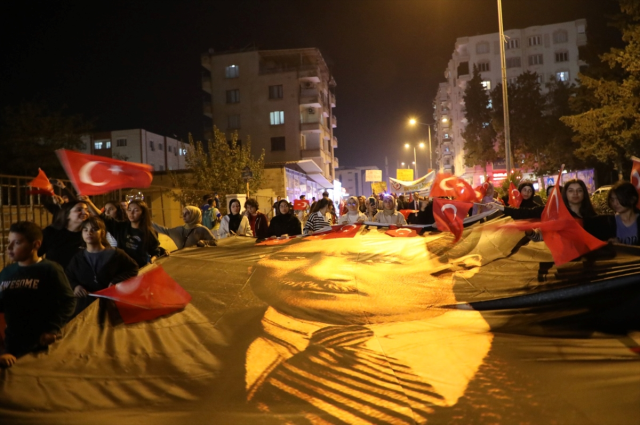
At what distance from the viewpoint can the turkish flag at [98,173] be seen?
16.9 feet

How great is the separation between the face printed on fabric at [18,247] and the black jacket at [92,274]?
891 millimetres

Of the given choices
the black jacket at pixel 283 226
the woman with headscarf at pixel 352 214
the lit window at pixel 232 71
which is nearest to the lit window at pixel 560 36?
the lit window at pixel 232 71

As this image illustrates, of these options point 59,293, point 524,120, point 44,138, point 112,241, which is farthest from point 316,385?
point 524,120

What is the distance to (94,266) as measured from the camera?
4.57m

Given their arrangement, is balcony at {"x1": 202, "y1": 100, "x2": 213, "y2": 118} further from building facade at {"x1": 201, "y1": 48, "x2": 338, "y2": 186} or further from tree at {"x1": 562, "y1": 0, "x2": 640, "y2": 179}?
tree at {"x1": 562, "y1": 0, "x2": 640, "y2": 179}

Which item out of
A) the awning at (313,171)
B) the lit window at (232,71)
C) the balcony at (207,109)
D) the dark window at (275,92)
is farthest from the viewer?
the balcony at (207,109)

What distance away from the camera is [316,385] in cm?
345

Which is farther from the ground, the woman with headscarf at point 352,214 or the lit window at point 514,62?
the lit window at point 514,62

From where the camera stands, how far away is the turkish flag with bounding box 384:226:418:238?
722 cm

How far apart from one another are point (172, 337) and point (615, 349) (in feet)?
10.8

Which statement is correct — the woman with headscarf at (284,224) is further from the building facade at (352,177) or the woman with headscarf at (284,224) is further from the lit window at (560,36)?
the building facade at (352,177)

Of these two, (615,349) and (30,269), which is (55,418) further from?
(615,349)

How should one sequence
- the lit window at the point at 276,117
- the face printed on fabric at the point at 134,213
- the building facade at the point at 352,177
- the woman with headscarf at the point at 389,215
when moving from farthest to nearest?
the building facade at the point at 352,177
the lit window at the point at 276,117
the woman with headscarf at the point at 389,215
the face printed on fabric at the point at 134,213

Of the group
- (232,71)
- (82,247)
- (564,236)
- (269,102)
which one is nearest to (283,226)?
(82,247)
